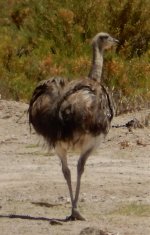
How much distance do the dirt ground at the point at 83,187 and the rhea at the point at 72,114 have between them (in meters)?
0.40

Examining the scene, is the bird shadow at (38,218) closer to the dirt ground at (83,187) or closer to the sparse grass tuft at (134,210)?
the dirt ground at (83,187)

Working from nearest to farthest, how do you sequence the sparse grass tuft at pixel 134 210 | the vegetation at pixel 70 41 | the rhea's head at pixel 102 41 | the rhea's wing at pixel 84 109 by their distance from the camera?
1. the rhea's wing at pixel 84 109
2. the sparse grass tuft at pixel 134 210
3. the rhea's head at pixel 102 41
4. the vegetation at pixel 70 41

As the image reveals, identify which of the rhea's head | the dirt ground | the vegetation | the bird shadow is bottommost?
the vegetation

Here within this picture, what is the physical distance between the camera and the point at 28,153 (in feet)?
42.9

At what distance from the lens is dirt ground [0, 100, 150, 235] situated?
333 inches

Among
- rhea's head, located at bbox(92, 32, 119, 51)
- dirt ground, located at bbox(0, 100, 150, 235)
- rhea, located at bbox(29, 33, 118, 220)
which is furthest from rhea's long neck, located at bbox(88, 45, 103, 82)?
dirt ground, located at bbox(0, 100, 150, 235)

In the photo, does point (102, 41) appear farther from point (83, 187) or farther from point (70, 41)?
point (70, 41)

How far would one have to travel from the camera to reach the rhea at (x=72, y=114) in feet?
27.8

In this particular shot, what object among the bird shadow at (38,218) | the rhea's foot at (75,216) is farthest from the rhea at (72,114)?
the bird shadow at (38,218)

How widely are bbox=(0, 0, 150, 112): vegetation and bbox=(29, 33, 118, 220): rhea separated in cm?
994

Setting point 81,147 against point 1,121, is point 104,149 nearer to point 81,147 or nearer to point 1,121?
point 1,121

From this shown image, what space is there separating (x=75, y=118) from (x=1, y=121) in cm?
778

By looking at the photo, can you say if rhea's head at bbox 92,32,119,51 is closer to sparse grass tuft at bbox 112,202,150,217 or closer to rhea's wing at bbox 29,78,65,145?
rhea's wing at bbox 29,78,65,145

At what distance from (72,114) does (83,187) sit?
2147 mm
